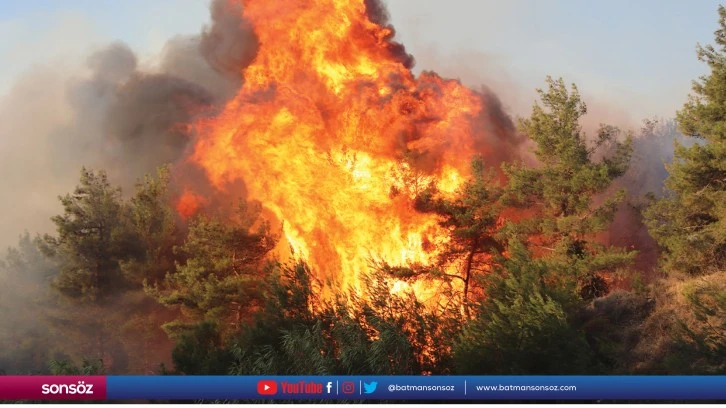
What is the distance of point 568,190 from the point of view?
4275 cm

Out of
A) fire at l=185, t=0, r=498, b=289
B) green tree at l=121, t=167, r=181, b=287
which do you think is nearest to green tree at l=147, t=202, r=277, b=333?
green tree at l=121, t=167, r=181, b=287

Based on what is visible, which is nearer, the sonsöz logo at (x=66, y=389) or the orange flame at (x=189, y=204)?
the sonsöz logo at (x=66, y=389)

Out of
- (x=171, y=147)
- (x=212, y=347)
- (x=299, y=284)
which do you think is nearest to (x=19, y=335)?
(x=171, y=147)

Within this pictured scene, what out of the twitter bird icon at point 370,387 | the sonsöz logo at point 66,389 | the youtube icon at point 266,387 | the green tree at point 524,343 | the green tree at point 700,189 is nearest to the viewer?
the youtube icon at point 266,387

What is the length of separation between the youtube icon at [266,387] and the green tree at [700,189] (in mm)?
29048

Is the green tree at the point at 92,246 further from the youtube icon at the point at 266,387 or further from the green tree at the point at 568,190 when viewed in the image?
the youtube icon at the point at 266,387

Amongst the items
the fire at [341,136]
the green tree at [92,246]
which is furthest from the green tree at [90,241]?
the fire at [341,136]

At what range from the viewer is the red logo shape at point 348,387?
19.2 meters

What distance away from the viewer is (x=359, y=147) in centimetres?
5012

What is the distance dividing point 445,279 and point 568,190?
9375mm

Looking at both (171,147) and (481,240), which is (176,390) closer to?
(481,240)

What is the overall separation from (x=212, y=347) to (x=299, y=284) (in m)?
5.33

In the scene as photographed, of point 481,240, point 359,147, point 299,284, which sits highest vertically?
point 359,147

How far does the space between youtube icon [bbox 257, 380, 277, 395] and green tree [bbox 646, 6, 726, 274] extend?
2905 cm
